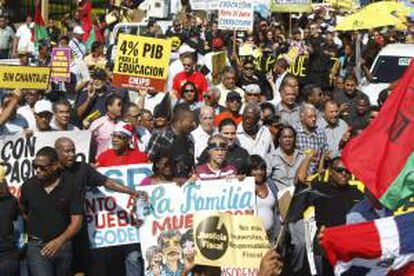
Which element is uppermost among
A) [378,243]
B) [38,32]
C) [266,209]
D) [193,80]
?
[378,243]

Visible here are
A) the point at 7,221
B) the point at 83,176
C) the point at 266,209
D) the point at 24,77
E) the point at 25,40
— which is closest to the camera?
the point at 7,221

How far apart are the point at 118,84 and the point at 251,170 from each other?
4.93 metres

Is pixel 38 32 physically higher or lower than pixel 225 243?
lower

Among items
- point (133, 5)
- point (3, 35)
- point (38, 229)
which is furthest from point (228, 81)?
point (133, 5)

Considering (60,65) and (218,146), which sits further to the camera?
(60,65)

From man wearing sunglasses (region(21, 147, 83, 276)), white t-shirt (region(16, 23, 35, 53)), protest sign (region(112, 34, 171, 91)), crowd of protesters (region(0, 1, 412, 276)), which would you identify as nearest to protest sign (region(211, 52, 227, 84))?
crowd of protesters (region(0, 1, 412, 276))

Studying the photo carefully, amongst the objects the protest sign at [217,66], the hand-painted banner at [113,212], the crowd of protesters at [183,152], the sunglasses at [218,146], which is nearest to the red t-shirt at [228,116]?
the crowd of protesters at [183,152]

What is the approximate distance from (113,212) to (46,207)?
1096mm

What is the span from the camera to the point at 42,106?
1319 centimetres

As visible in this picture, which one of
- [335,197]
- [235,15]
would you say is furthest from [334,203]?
[235,15]

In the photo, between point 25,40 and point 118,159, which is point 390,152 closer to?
point 118,159

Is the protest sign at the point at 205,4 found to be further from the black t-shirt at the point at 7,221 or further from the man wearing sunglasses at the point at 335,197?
the black t-shirt at the point at 7,221

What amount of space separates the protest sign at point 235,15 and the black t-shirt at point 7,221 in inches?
414

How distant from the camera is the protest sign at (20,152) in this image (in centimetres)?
1128
